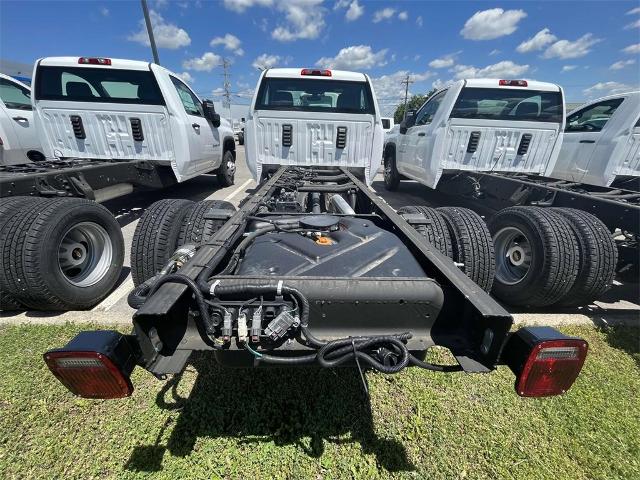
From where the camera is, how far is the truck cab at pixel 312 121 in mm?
5180

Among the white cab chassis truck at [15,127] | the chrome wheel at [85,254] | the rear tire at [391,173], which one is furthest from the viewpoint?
the rear tire at [391,173]

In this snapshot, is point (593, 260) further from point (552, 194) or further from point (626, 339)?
point (552, 194)

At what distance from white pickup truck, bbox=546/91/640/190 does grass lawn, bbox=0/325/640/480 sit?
13.9 feet

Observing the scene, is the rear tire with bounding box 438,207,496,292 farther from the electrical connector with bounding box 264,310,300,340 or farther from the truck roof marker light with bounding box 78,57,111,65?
the truck roof marker light with bounding box 78,57,111,65

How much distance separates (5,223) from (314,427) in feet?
9.79

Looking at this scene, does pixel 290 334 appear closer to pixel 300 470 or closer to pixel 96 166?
pixel 300 470

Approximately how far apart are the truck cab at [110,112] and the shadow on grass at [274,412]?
4.41m

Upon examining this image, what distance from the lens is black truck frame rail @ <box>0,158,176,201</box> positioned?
3.22 metres

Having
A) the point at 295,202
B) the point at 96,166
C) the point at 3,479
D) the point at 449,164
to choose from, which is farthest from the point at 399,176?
the point at 3,479

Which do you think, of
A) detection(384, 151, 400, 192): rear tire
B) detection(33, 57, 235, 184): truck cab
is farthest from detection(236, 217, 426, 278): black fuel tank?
detection(384, 151, 400, 192): rear tire

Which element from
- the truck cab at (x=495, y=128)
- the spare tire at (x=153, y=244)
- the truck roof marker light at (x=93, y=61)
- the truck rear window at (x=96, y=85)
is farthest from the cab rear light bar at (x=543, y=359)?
the truck roof marker light at (x=93, y=61)

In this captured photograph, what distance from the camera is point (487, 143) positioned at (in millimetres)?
5543

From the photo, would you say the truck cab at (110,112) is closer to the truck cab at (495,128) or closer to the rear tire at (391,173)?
the truck cab at (495,128)

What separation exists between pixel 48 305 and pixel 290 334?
2.60 meters
